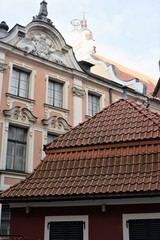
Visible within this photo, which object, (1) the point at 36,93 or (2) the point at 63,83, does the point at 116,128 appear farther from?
(2) the point at 63,83

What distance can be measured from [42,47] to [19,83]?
2455 millimetres

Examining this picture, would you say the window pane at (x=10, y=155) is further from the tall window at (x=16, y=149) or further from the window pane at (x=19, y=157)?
the window pane at (x=19, y=157)

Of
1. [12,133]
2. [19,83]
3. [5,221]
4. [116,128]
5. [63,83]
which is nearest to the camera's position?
[116,128]

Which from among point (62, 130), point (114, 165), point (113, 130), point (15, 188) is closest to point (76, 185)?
point (114, 165)

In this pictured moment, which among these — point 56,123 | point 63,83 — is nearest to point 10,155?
point 56,123

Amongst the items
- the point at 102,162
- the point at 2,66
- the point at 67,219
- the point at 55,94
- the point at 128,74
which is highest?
the point at 128,74

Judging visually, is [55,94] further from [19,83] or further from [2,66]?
[2,66]

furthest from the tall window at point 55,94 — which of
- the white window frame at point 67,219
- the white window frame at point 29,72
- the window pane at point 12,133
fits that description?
the white window frame at point 67,219

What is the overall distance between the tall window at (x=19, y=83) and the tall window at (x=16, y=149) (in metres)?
1.67

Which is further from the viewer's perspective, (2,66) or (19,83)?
(19,83)

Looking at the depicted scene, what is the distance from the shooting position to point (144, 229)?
7.09 m

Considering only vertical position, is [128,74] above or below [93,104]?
above

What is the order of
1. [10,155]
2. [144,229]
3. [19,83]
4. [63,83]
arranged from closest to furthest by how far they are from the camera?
[144,229]
[10,155]
[19,83]
[63,83]

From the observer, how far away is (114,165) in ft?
25.9
